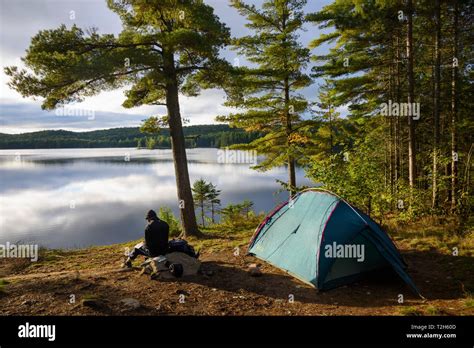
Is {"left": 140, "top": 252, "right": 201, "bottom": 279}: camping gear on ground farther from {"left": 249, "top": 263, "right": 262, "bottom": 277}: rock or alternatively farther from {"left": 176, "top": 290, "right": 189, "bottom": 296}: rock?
{"left": 249, "top": 263, "right": 262, "bottom": 277}: rock

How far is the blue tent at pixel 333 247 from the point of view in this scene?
6969mm

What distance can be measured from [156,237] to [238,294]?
101 inches

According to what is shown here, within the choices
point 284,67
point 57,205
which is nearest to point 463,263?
point 284,67

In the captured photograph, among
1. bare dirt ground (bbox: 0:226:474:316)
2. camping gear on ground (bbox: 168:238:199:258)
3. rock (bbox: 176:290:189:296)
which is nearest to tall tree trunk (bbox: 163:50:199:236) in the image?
camping gear on ground (bbox: 168:238:199:258)

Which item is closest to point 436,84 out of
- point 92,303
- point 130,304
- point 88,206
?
point 130,304

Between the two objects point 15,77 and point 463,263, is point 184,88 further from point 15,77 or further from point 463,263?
point 463,263

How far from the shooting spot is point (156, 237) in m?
7.64

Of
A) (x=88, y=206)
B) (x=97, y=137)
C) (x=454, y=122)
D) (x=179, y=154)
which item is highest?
(x=97, y=137)

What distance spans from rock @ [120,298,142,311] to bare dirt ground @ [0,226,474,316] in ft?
0.11

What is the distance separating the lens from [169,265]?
24.3ft

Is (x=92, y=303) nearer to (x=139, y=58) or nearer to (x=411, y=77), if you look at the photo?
(x=139, y=58)

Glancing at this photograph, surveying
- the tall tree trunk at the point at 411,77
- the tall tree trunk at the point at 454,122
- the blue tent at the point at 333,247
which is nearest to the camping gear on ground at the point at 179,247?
the blue tent at the point at 333,247

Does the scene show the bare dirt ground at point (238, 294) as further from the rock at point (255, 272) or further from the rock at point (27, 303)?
the rock at point (255, 272)

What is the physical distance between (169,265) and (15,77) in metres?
7.63
